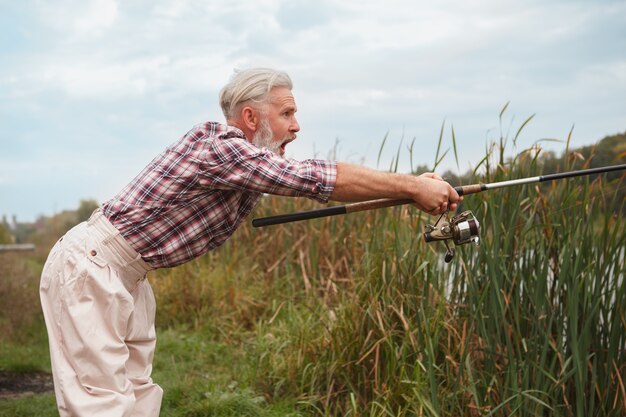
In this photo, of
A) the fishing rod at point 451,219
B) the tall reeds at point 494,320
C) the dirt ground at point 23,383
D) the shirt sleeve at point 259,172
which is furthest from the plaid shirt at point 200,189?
the dirt ground at point 23,383

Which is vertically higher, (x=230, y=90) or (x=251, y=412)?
(x=230, y=90)

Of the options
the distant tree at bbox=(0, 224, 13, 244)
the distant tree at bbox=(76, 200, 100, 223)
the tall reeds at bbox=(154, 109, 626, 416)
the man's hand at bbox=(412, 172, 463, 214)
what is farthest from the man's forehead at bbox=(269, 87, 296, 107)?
the distant tree at bbox=(0, 224, 13, 244)

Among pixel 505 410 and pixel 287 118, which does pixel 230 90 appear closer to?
pixel 287 118

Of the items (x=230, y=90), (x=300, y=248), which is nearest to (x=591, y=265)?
(x=230, y=90)

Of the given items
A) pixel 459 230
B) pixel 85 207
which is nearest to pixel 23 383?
pixel 459 230

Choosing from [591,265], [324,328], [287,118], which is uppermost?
[287,118]

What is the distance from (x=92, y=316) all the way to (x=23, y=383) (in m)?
3.36

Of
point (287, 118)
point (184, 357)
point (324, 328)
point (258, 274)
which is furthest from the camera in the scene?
point (258, 274)

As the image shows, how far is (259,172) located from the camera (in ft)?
9.21

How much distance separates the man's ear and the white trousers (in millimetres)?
668

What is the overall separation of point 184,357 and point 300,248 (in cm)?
136

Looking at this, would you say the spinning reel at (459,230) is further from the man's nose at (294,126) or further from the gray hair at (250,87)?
the gray hair at (250,87)

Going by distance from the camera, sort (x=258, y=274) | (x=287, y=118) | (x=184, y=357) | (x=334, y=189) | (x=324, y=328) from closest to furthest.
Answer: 1. (x=334, y=189)
2. (x=287, y=118)
3. (x=324, y=328)
4. (x=184, y=357)
5. (x=258, y=274)

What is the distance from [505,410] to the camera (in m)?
4.07
